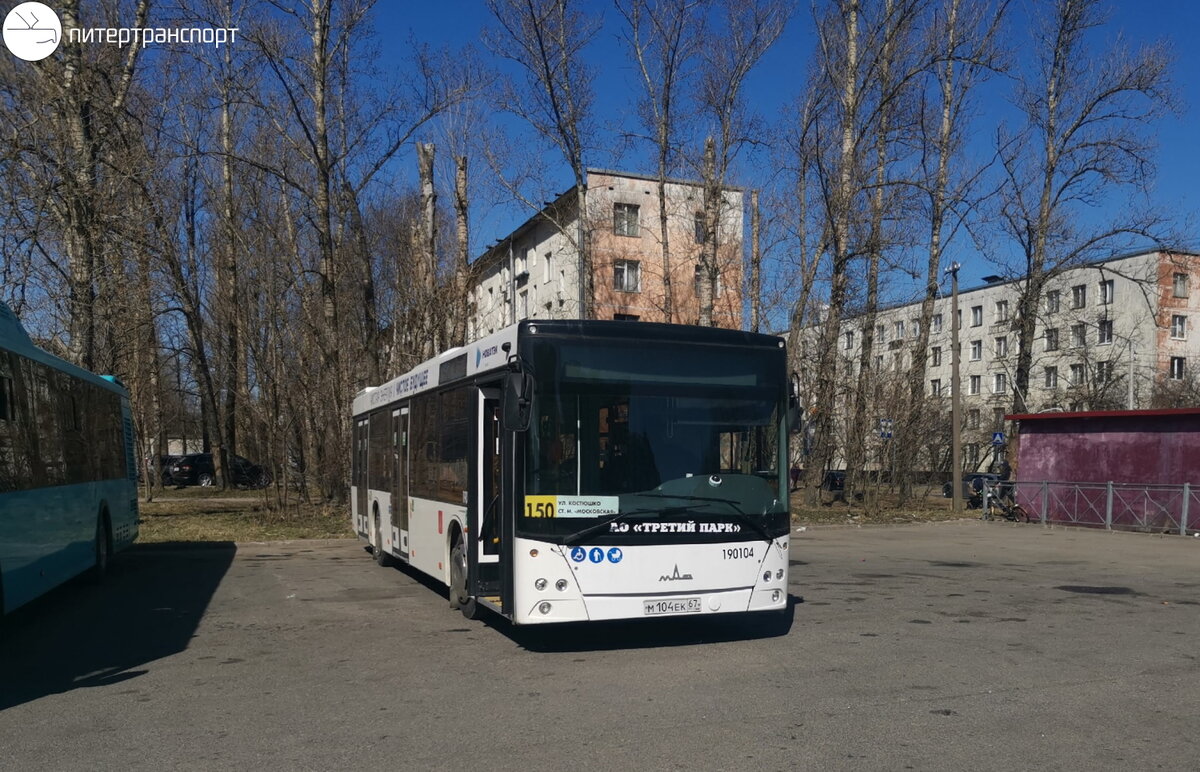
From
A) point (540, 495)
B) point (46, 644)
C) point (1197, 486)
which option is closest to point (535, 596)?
point (540, 495)

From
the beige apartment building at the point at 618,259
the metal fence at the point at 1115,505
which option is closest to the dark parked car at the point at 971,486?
the metal fence at the point at 1115,505

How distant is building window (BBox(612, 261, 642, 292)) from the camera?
43.0 meters

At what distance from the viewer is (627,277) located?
4484cm

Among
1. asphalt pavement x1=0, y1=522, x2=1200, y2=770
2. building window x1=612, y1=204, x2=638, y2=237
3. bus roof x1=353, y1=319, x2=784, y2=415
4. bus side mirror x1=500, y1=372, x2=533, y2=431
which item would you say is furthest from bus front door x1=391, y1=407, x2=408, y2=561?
building window x1=612, y1=204, x2=638, y2=237

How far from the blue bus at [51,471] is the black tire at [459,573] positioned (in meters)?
4.02

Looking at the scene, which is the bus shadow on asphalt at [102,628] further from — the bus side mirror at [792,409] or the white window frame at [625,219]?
the white window frame at [625,219]

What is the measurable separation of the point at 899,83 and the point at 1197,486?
13.7 metres

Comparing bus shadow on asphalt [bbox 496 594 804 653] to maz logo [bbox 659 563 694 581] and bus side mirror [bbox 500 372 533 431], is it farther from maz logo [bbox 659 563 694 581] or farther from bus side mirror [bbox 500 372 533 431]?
bus side mirror [bbox 500 372 533 431]

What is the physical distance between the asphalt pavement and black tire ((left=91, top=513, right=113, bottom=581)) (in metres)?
0.30

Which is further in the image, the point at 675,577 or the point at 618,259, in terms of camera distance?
the point at 618,259

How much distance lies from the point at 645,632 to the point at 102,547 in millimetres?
7815

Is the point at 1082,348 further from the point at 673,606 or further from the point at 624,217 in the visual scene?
the point at 673,606

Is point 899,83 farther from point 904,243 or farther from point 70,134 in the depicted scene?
point 70,134

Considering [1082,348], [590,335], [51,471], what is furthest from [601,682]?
[1082,348]
